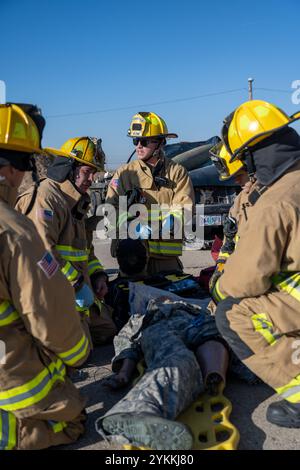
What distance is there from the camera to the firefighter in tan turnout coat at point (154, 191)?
5238 mm

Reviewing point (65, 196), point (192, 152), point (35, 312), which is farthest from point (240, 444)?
point (192, 152)

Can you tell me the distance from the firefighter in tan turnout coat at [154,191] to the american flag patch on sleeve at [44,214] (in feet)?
5.65

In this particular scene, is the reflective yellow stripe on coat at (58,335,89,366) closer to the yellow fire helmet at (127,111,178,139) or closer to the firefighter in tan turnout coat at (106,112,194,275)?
the firefighter in tan turnout coat at (106,112,194,275)

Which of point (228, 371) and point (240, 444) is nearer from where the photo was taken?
point (240, 444)

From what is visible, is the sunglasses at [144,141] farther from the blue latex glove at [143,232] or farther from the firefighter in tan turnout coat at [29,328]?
the firefighter in tan turnout coat at [29,328]

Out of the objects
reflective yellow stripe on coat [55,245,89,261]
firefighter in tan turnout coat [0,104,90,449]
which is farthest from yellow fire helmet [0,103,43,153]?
reflective yellow stripe on coat [55,245,89,261]

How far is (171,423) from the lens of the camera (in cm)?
224

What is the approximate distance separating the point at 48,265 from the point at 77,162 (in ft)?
6.47

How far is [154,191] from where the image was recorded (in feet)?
17.7

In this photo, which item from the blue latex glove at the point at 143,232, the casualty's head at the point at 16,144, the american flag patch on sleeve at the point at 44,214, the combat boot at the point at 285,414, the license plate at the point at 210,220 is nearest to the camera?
the casualty's head at the point at 16,144

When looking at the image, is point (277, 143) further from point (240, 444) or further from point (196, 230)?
point (196, 230)

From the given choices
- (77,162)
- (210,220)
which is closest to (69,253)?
(77,162)

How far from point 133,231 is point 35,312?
10.1ft

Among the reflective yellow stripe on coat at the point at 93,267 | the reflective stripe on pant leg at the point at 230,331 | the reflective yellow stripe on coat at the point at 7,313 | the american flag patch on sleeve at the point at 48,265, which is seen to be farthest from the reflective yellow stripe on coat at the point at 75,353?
the reflective yellow stripe on coat at the point at 93,267
